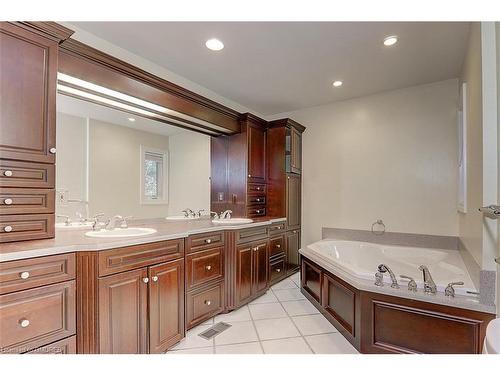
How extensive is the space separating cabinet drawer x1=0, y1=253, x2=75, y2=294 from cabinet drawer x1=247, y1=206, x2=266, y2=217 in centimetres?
215

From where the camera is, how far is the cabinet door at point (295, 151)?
3.57 m

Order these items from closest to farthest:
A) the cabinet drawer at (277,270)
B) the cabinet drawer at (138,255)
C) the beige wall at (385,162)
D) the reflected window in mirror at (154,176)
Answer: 1. the cabinet drawer at (138,255)
2. the reflected window in mirror at (154,176)
3. the beige wall at (385,162)
4. the cabinet drawer at (277,270)

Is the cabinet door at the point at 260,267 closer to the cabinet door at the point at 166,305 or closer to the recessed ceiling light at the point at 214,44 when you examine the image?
the cabinet door at the point at 166,305

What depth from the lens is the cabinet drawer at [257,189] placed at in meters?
3.29

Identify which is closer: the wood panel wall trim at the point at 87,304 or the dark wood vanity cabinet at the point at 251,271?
the wood panel wall trim at the point at 87,304

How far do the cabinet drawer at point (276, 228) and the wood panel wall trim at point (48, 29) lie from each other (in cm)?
252

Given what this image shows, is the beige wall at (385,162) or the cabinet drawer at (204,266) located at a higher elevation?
the beige wall at (385,162)

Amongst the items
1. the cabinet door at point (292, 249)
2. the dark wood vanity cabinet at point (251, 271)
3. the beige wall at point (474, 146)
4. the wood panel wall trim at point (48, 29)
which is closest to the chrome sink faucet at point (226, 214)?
the dark wood vanity cabinet at point (251, 271)

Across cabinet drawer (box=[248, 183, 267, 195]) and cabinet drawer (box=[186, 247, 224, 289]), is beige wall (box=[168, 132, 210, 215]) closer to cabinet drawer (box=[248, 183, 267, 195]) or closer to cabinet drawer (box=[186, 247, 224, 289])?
cabinet drawer (box=[248, 183, 267, 195])

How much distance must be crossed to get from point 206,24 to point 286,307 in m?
2.67

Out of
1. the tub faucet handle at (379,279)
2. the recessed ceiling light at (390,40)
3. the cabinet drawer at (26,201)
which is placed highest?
the recessed ceiling light at (390,40)

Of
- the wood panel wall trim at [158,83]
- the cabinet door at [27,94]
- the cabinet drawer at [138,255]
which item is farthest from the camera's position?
the wood panel wall trim at [158,83]

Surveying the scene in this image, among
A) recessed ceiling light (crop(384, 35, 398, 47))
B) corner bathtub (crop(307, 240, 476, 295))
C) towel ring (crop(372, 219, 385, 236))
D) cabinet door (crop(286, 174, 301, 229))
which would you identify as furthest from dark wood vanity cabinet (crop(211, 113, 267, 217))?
recessed ceiling light (crop(384, 35, 398, 47))

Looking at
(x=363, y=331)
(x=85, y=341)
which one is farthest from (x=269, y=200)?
(x=85, y=341)
